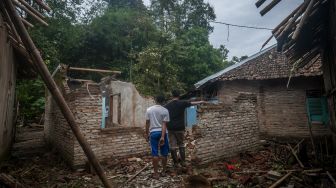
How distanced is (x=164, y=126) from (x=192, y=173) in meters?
1.42

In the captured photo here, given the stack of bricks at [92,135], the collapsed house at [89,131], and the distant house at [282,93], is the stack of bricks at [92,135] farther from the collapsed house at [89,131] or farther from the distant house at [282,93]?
the distant house at [282,93]

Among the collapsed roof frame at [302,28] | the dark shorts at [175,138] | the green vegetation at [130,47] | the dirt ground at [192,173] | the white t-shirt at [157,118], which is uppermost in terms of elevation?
the green vegetation at [130,47]

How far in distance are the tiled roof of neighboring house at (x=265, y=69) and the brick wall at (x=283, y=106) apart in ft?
1.54

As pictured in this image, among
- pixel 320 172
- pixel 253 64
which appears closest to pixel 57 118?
pixel 320 172

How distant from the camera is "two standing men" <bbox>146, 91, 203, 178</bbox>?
5.94 metres

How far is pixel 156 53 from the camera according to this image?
734 inches

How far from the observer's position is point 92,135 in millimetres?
7176

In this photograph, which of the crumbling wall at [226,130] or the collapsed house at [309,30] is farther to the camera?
the crumbling wall at [226,130]

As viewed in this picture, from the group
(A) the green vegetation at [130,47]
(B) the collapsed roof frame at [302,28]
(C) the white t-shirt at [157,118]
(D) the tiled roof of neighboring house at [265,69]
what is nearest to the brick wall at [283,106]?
(D) the tiled roof of neighboring house at [265,69]

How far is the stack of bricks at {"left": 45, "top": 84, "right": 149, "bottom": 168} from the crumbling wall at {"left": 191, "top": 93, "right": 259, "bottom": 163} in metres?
2.21

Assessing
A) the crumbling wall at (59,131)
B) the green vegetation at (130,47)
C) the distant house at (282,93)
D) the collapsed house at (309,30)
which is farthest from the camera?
the green vegetation at (130,47)

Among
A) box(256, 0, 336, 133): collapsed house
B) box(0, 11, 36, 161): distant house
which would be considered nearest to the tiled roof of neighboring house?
box(256, 0, 336, 133): collapsed house

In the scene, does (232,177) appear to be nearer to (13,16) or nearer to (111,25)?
(13,16)

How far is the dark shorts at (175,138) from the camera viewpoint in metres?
6.59
